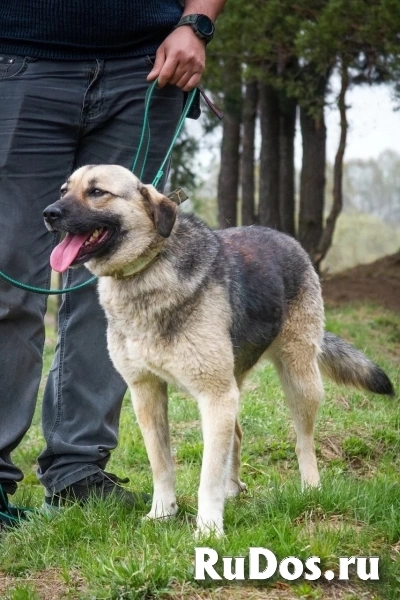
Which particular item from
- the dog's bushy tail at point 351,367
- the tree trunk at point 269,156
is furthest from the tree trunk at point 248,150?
the dog's bushy tail at point 351,367

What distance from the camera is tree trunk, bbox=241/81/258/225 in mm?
15086

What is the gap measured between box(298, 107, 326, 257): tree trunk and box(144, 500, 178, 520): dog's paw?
1004cm

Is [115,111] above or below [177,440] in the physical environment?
above

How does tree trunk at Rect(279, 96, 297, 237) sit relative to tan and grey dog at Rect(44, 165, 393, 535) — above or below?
above

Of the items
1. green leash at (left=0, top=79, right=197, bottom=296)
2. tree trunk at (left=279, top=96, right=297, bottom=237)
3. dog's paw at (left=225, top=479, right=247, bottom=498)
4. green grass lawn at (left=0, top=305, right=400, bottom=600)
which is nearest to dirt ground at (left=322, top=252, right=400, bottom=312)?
tree trunk at (left=279, top=96, right=297, bottom=237)

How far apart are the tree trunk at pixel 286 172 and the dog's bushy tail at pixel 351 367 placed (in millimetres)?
Answer: 9884

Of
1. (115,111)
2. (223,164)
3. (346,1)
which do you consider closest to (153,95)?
(115,111)

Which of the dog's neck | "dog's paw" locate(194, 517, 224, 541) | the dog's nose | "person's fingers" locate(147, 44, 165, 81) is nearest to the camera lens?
"dog's paw" locate(194, 517, 224, 541)

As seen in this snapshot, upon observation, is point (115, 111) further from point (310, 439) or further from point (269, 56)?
point (269, 56)

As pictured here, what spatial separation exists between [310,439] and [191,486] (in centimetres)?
68

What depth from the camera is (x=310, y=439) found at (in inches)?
195

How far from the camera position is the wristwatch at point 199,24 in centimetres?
Result: 429

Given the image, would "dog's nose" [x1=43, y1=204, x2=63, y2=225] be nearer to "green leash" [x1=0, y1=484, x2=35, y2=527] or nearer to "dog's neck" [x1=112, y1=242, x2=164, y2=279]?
"dog's neck" [x1=112, y1=242, x2=164, y2=279]

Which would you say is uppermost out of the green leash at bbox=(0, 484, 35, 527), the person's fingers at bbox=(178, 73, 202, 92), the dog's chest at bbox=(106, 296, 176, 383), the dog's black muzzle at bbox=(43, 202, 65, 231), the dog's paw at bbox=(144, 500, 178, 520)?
the person's fingers at bbox=(178, 73, 202, 92)
